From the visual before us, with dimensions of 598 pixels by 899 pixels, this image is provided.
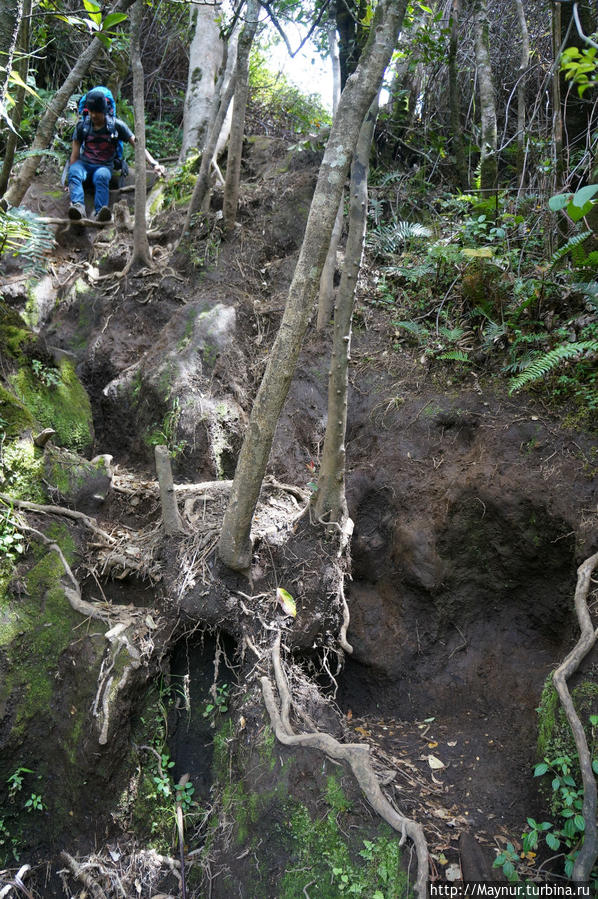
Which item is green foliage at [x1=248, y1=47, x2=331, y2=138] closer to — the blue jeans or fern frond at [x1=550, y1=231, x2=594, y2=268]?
the blue jeans

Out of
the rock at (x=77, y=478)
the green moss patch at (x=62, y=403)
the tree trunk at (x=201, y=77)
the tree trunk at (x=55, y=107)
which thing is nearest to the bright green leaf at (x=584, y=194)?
the tree trunk at (x=55, y=107)

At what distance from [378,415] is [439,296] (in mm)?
1529

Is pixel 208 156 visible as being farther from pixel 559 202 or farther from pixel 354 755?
pixel 354 755

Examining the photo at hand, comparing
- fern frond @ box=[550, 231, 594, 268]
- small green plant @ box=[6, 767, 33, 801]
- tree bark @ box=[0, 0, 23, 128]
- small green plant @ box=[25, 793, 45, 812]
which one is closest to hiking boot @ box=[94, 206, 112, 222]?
tree bark @ box=[0, 0, 23, 128]

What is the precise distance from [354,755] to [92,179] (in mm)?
7751

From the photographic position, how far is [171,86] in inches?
422

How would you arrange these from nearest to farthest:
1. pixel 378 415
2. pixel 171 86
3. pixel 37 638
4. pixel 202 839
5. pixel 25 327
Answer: pixel 202 839 → pixel 37 638 → pixel 25 327 → pixel 378 415 → pixel 171 86

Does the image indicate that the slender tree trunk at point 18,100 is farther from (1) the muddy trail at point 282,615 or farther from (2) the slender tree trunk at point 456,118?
(2) the slender tree trunk at point 456,118

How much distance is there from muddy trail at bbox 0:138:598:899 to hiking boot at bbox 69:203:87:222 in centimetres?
136

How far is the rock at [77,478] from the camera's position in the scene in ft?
16.7

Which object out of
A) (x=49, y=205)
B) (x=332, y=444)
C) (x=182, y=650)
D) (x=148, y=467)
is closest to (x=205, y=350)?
(x=148, y=467)

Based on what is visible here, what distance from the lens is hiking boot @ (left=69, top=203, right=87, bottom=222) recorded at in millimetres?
7562

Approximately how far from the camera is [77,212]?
759 cm

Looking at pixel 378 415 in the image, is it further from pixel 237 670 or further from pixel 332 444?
pixel 237 670
